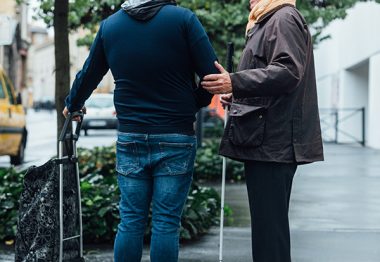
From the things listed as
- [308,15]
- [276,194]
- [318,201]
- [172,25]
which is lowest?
[318,201]

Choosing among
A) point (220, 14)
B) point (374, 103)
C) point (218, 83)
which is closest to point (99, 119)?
point (374, 103)

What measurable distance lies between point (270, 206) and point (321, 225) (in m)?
3.95

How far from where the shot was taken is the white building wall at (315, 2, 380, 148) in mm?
23672

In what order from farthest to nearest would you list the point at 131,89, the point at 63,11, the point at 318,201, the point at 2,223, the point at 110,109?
the point at 110,109 < the point at 318,201 < the point at 63,11 < the point at 2,223 < the point at 131,89

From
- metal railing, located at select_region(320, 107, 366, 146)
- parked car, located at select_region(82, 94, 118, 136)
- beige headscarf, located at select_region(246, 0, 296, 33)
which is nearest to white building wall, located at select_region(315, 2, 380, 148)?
metal railing, located at select_region(320, 107, 366, 146)

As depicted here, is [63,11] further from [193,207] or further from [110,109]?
[110,109]

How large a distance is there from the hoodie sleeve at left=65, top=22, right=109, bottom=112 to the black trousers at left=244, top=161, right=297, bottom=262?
0.98 m

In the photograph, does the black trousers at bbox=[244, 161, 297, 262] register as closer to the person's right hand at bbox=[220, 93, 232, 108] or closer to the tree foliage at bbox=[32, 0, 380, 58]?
the person's right hand at bbox=[220, 93, 232, 108]

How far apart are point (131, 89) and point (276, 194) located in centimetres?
91

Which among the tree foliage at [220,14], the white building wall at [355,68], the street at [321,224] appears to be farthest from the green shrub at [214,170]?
the white building wall at [355,68]

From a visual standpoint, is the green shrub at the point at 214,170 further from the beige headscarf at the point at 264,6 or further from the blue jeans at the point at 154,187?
the beige headscarf at the point at 264,6

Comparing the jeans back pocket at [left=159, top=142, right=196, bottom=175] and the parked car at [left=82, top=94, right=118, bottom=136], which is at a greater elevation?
the jeans back pocket at [left=159, top=142, right=196, bottom=175]

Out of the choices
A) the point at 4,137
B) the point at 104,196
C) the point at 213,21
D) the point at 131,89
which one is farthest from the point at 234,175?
the point at 131,89

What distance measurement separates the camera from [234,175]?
12.4 metres
